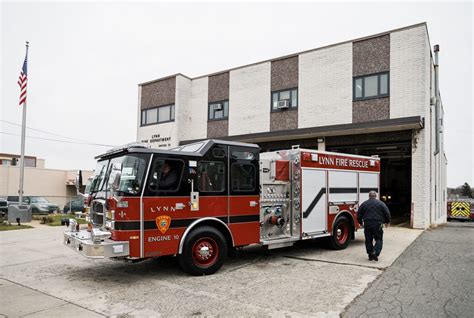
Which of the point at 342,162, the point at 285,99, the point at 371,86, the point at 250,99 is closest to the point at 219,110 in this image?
the point at 250,99

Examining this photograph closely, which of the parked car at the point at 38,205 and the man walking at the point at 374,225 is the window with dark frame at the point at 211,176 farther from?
the parked car at the point at 38,205

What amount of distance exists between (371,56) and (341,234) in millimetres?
9459

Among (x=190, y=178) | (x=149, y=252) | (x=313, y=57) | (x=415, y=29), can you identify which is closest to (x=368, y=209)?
(x=190, y=178)

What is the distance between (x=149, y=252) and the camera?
6449 millimetres

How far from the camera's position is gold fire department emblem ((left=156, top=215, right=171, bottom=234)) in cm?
656

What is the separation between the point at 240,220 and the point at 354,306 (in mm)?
3015

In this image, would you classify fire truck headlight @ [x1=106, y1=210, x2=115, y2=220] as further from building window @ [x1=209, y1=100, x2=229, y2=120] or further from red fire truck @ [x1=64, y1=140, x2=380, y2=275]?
building window @ [x1=209, y1=100, x2=229, y2=120]

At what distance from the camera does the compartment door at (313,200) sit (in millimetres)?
8953

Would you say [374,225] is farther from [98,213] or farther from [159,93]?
[159,93]

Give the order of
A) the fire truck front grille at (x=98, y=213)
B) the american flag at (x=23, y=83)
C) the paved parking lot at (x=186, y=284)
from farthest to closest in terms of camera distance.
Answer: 1. the american flag at (x=23, y=83)
2. the fire truck front grille at (x=98, y=213)
3. the paved parking lot at (x=186, y=284)

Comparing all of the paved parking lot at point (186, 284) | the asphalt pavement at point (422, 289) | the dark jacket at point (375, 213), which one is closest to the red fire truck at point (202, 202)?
the paved parking lot at point (186, 284)

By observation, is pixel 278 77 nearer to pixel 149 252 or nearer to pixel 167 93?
pixel 167 93

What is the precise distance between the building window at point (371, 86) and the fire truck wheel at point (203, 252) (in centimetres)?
1168

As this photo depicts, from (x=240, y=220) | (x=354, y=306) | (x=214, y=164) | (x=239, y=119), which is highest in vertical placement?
(x=239, y=119)
